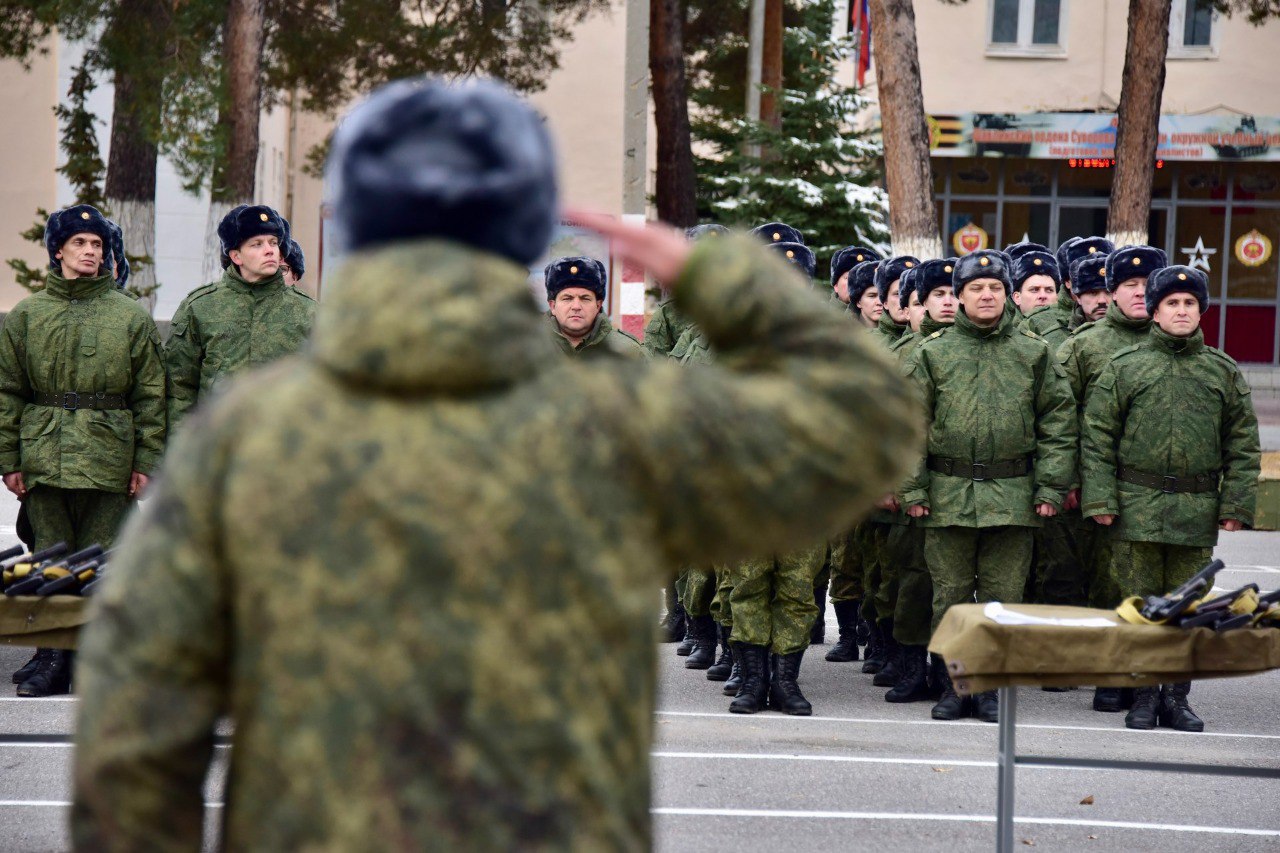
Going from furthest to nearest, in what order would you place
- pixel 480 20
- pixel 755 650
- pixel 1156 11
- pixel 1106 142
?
pixel 1106 142, pixel 480 20, pixel 1156 11, pixel 755 650

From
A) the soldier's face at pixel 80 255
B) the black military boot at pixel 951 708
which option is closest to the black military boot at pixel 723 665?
the black military boot at pixel 951 708

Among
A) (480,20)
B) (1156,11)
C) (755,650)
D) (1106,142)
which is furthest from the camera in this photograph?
(1106,142)

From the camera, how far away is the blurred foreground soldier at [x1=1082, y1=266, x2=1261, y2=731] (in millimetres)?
8250

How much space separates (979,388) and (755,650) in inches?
63.5

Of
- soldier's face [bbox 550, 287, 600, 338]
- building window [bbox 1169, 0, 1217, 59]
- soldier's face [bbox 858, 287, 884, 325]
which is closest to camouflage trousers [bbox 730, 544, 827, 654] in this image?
soldier's face [bbox 550, 287, 600, 338]

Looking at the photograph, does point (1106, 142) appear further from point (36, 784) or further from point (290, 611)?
point (290, 611)

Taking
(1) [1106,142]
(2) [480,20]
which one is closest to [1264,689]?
(2) [480,20]

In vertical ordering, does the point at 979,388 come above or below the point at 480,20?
below

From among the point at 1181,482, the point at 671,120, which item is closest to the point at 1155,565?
the point at 1181,482

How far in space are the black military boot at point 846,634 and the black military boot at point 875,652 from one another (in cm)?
32

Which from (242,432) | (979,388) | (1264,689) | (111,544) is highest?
(242,432)

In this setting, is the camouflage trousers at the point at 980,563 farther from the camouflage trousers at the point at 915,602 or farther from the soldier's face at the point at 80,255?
the soldier's face at the point at 80,255

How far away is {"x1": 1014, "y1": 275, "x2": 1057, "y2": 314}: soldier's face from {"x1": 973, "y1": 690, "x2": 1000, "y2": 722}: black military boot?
126 inches

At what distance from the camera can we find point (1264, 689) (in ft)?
31.2
